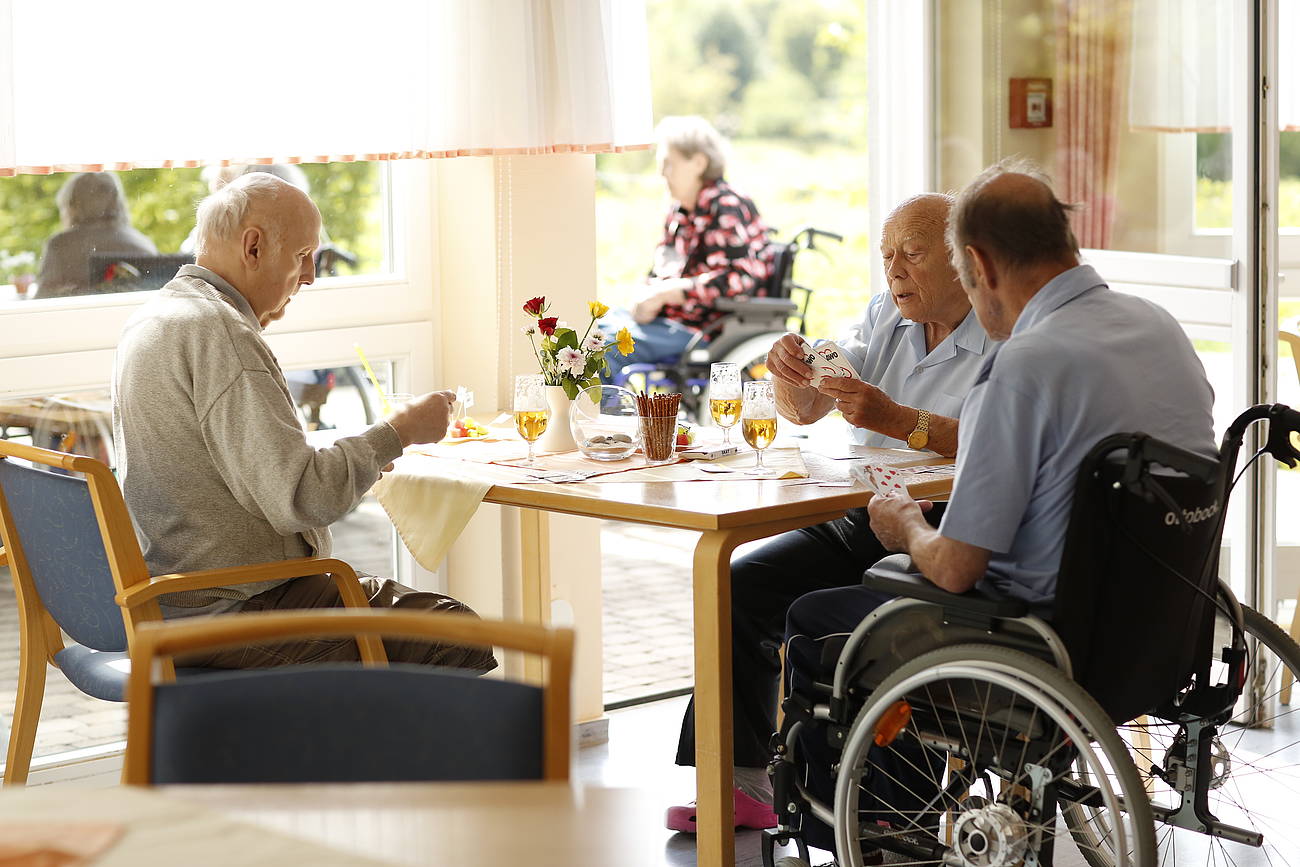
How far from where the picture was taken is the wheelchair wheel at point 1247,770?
2279mm

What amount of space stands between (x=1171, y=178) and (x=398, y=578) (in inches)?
81.0

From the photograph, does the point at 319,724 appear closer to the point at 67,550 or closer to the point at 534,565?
the point at 67,550

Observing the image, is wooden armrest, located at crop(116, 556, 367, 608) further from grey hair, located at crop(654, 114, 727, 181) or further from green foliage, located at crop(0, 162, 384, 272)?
grey hair, located at crop(654, 114, 727, 181)

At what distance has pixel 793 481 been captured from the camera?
2.63 meters

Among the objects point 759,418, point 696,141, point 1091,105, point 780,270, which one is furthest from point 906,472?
point 780,270

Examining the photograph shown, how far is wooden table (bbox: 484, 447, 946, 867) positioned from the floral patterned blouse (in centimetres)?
403

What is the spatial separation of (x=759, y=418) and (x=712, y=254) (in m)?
3.96

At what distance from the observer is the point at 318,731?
1349 mm

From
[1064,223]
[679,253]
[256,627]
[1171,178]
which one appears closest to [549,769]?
[256,627]

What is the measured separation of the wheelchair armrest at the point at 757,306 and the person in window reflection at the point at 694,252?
6 centimetres

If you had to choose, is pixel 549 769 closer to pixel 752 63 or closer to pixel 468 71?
pixel 468 71

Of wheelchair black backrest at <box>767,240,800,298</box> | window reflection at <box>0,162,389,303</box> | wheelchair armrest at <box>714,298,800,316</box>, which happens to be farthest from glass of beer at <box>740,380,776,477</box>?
wheelchair black backrest at <box>767,240,800,298</box>

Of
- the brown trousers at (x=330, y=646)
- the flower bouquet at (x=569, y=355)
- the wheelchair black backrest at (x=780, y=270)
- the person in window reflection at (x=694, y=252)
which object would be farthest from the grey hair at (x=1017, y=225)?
the wheelchair black backrest at (x=780, y=270)

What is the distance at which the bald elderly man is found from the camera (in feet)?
9.32
